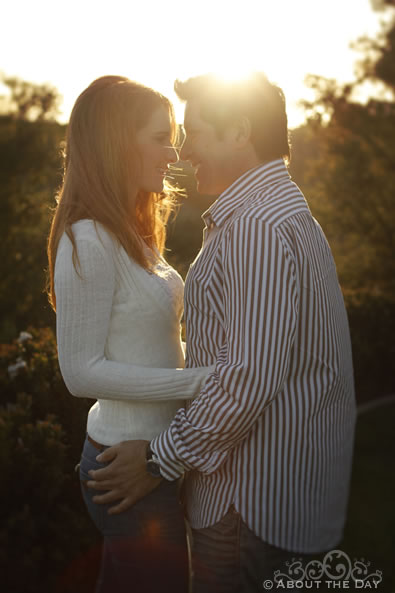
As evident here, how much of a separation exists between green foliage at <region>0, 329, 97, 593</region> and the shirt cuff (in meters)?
1.21

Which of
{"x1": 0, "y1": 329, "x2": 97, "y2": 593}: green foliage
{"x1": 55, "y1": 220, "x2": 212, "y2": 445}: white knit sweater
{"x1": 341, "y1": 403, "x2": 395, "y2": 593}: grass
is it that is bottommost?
{"x1": 341, "y1": 403, "x2": 395, "y2": 593}: grass

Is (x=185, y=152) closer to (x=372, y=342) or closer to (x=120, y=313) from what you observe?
(x=120, y=313)

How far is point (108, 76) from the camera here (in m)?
2.60

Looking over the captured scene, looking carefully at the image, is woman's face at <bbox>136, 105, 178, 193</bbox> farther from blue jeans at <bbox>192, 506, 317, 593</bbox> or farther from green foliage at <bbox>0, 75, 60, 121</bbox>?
green foliage at <bbox>0, 75, 60, 121</bbox>

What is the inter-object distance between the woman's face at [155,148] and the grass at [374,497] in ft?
12.1

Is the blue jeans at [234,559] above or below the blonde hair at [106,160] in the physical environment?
below

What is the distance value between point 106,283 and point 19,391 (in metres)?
1.98

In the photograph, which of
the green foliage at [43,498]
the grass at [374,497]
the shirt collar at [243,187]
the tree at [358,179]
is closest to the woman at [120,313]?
the shirt collar at [243,187]

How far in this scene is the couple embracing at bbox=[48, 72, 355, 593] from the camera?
200cm

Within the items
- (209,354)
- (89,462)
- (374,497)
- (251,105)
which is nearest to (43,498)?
(89,462)

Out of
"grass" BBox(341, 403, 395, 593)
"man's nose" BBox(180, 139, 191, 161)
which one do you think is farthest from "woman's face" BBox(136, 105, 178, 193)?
"grass" BBox(341, 403, 395, 593)

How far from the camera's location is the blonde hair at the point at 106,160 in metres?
2.43

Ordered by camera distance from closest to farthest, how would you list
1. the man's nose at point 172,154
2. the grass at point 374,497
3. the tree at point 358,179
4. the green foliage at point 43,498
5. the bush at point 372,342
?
1. the man's nose at point 172,154
2. the green foliage at point 43,498
3. the grass at point 374,497
4. the bush at point 372,342
5. the tree at point 358,179

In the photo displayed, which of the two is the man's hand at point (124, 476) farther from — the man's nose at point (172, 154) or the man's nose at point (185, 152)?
the man's nose at point (172, 154)
